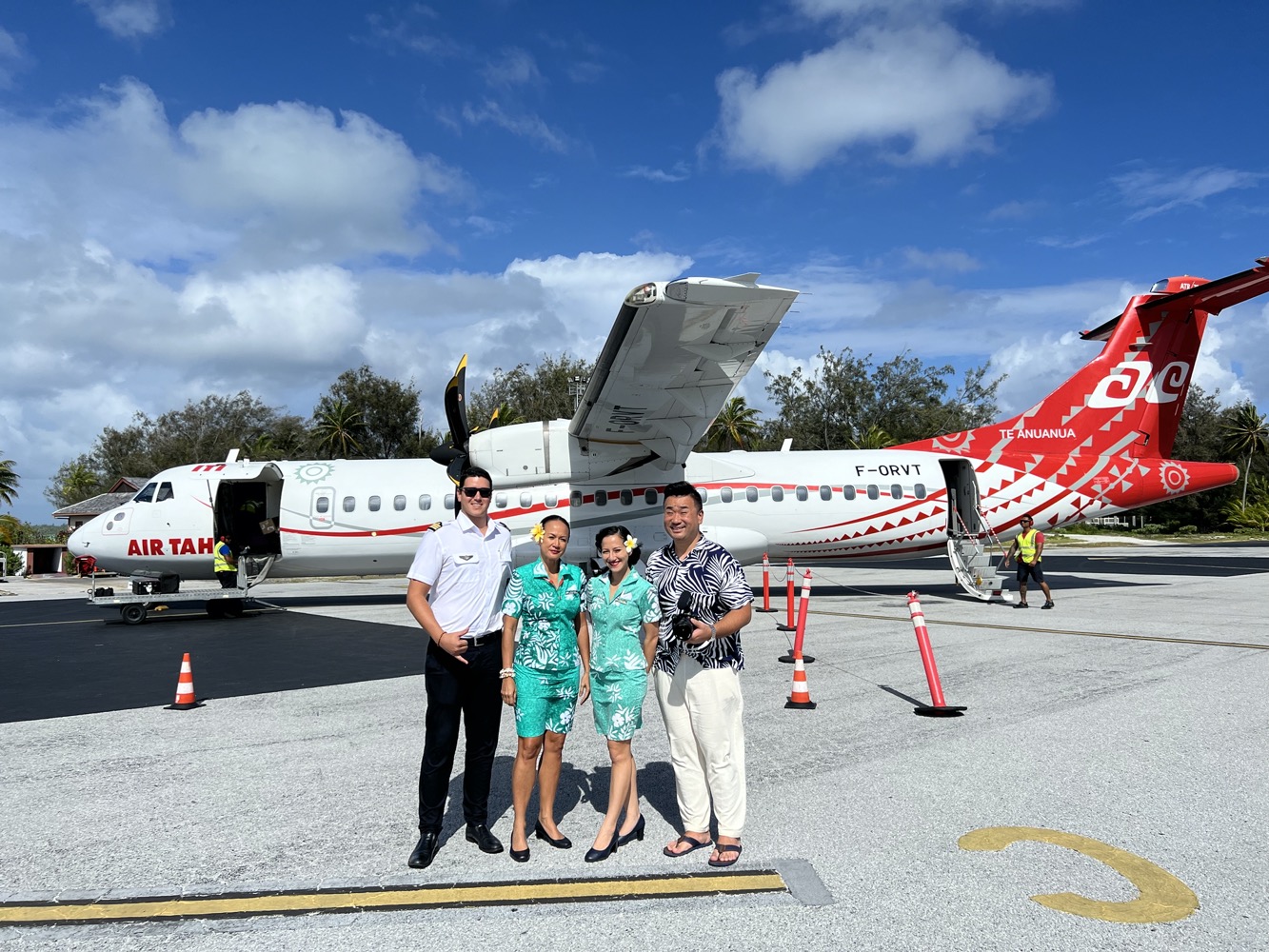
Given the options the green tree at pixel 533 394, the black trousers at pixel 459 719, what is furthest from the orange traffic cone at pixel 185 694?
the green tree at pixel 533 394

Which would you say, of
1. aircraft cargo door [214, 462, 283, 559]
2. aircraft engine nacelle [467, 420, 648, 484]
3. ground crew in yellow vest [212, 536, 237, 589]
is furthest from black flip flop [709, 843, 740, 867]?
aircraft cargo door [214, 462, 283, 559]

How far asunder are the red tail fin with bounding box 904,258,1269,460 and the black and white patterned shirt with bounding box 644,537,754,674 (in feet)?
49.9

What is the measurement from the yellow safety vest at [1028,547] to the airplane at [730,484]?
1.21 metres

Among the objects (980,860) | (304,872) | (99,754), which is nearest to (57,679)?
(99,754)

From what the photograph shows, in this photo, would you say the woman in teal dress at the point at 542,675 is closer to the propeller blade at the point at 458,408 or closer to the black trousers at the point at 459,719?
the black trousers at the point at 459,719

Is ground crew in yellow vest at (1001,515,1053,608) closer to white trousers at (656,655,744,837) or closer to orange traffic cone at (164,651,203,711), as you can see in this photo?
white trousers at (656,655,744,837)

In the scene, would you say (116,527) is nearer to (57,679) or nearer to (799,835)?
(57,679)

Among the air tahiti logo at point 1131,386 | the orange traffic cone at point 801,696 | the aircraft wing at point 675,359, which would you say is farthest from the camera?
the air tahiti logo at point 1131,386

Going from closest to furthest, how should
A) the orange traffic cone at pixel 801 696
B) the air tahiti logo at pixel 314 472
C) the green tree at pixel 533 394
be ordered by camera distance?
the orange traffic cone at pixel 801 696 → the air tahiti logo at pixel 314 472 → the green tree at pixel 533 394

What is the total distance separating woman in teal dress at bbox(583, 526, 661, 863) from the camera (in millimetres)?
4121

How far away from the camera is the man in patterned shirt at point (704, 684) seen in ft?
13.1

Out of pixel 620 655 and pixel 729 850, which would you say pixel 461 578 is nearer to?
pixel 620 655

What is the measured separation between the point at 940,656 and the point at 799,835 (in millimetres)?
6029

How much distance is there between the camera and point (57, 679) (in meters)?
9.04
